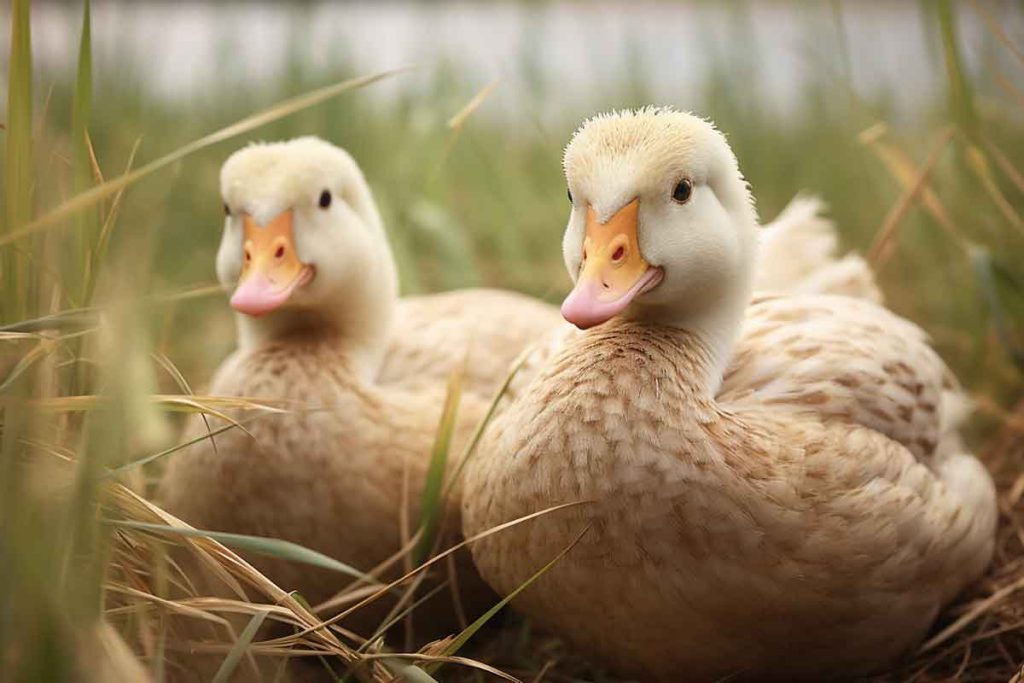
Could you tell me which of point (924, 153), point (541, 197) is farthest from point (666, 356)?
point (924, 153)

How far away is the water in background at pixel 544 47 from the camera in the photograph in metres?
4.36

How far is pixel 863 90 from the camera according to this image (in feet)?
15.4

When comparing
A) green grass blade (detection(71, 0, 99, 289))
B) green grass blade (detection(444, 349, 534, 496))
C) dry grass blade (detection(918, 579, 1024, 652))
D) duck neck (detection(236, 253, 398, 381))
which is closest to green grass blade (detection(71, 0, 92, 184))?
green grass blade (detection(71, 0, 99, 289))

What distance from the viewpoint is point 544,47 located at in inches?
194

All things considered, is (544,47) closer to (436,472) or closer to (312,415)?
(312,415)

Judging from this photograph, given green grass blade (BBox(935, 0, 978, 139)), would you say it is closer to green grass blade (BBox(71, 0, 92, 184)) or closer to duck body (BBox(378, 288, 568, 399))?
duck body (BBox(378, 288, 568, 399))

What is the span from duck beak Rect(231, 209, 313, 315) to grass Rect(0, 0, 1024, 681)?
5.2 inches

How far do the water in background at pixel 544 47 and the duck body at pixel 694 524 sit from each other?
1957 mm

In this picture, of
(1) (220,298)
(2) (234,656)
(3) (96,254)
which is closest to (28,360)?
(3) (96,254)

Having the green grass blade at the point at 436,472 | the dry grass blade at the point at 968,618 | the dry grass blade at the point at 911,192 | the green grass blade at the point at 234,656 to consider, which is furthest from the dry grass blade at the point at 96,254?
the dry grass blade at the point at 911,192

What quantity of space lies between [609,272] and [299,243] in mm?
886

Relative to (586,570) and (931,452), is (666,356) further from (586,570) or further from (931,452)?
(931,452)

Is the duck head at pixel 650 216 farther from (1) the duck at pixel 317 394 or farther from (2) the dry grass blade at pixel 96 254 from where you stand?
(2) the dry grass blade at pixel 96 254

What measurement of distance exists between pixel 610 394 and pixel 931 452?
874mm
